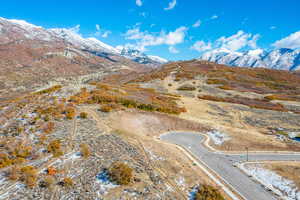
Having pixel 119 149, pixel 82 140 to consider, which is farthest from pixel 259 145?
pixel 82 140

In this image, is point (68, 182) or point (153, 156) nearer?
point (68, 182)

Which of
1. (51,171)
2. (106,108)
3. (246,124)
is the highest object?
(106,108)

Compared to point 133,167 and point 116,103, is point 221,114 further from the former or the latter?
point 133,167

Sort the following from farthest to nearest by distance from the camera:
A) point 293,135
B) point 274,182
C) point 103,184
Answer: point 293,135 → point 274,182 → point 103,184

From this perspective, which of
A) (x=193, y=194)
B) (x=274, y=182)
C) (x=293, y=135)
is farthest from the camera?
(x=293, y=135)

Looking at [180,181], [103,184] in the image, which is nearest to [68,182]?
[103,184]

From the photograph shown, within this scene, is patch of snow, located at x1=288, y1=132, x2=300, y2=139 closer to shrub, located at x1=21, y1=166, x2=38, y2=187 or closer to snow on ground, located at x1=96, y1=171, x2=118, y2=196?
snow on ground, located at x1=96, y1=171, x2=118, y2=196

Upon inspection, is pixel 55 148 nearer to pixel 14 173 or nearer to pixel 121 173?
pixel 14 173

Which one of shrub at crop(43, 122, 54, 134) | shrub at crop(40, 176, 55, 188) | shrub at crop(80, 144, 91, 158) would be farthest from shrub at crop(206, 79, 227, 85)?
shrub at crop(40, 176, 55, 188)
